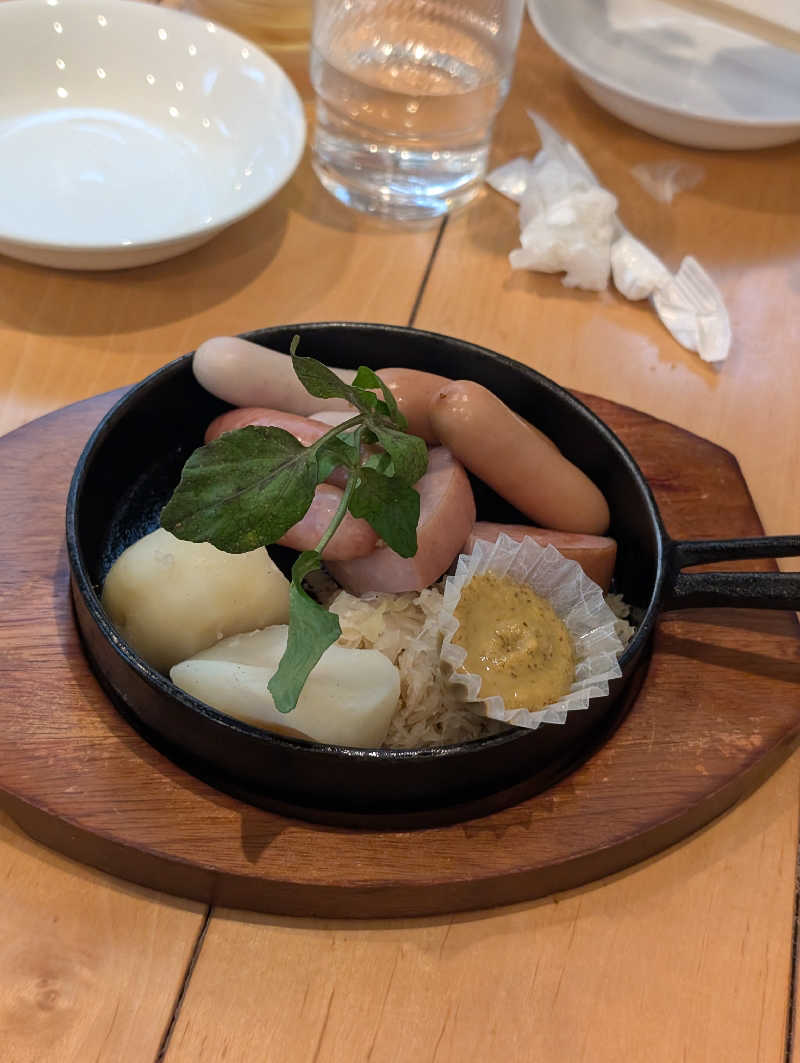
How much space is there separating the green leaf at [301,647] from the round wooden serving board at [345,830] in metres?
0.18

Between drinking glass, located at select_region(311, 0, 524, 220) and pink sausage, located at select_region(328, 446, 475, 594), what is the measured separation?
769mm

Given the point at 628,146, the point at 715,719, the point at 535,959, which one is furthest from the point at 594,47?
the point at 535,959

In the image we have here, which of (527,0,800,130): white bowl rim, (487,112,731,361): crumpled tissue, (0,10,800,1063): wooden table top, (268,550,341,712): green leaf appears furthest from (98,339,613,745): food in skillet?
(527,0,800,130): white bowl rim

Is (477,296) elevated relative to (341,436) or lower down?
lower down

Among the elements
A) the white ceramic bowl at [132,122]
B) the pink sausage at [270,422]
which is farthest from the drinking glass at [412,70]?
the pink sausage at [270,422]

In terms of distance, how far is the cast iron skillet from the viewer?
821 mm

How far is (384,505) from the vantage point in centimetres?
85

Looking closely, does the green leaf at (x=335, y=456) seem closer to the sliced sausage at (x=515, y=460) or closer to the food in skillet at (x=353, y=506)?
the food in skillet at (x=353, y=506)

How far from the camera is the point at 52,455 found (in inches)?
43.7

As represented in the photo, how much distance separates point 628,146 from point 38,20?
3.21 ft

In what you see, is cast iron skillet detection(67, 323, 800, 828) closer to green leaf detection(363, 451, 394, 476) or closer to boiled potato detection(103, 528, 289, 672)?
boiled potato detection(103, 528, 289, 672)

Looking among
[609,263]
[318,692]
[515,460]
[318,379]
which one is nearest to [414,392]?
[515,460]

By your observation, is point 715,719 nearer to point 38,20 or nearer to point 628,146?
point 628,146

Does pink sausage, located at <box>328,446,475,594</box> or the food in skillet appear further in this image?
pink sausage, located at <box>328,446,475,594</box>
